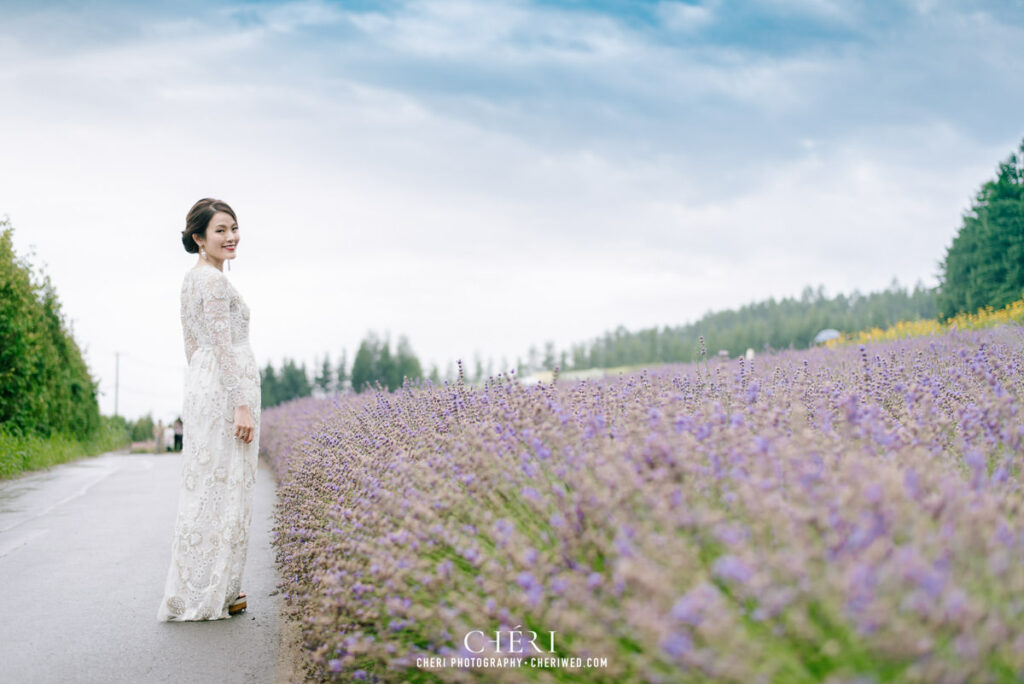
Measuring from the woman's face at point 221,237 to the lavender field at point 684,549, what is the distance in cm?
156

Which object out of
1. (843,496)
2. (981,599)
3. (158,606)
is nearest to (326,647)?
(843,496)

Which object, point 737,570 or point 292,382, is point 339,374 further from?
point 737,570

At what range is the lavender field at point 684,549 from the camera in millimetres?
1319

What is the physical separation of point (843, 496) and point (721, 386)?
2.68 meters

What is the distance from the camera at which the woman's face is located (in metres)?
4.20

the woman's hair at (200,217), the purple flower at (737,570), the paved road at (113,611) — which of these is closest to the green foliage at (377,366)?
the paved road at (113,611)

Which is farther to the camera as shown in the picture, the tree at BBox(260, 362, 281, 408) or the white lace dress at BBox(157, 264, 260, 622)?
the tree at BBox(260, 362, 281, 408)

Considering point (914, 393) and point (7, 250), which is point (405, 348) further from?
point (914, 393)

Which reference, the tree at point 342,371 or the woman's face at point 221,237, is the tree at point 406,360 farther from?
the woman's face at point 221,237

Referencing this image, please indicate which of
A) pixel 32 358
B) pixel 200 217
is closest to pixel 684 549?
pixel 200 217

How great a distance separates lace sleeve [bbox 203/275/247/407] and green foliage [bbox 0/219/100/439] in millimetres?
11183

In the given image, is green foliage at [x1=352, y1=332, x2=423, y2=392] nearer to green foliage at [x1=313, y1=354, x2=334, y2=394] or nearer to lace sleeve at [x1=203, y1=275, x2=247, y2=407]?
green foliage at [x1=313, y1=354, x2=334, y2=394]

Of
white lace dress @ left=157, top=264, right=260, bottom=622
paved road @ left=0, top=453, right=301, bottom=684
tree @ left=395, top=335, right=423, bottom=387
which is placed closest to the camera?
paved road @ left=0, top=453, right=301, bottom=684

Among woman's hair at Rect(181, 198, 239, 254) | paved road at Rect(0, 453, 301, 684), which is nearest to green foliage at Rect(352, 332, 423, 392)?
paved road at Rect(0, 453, 301, 684)
